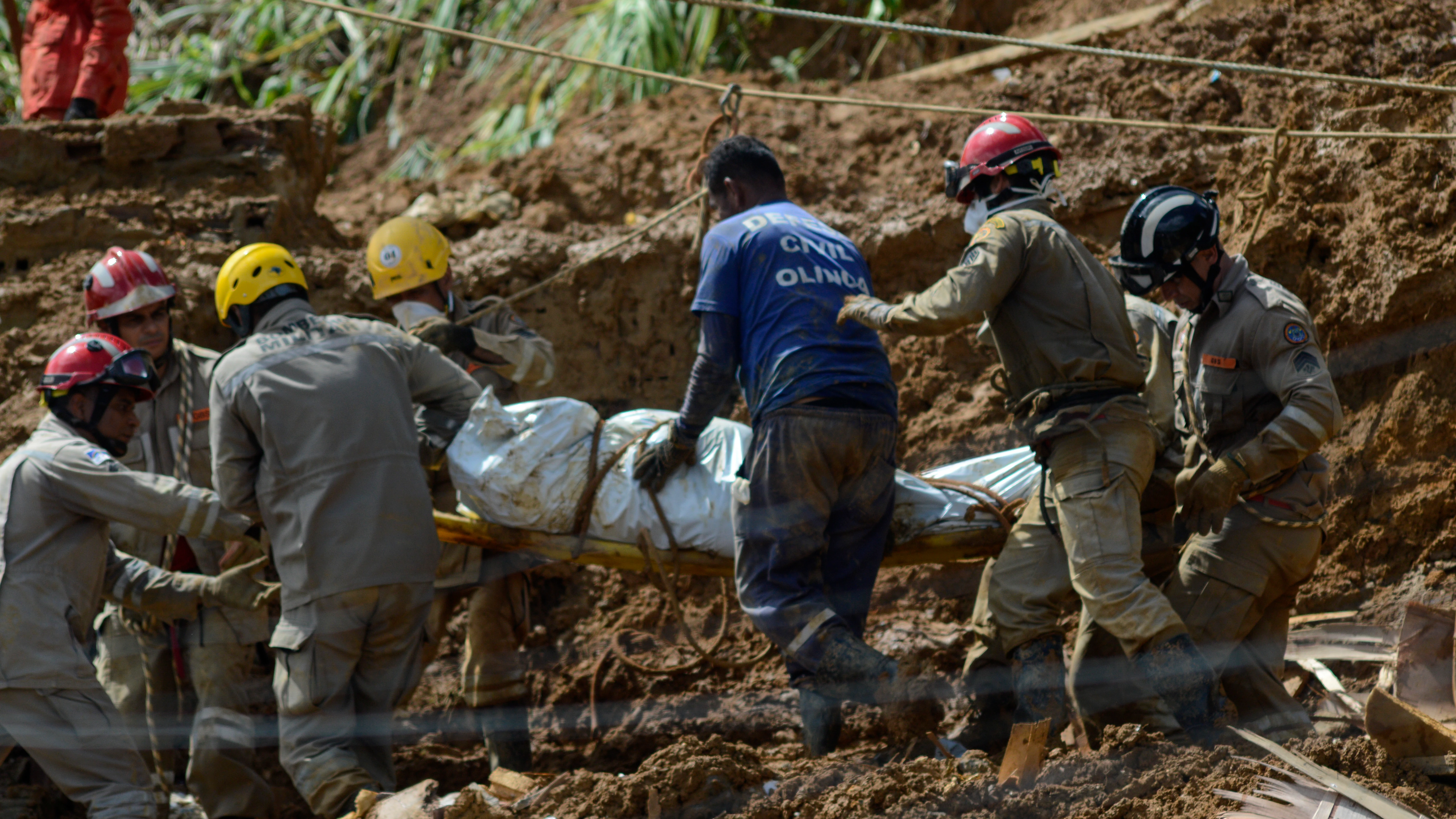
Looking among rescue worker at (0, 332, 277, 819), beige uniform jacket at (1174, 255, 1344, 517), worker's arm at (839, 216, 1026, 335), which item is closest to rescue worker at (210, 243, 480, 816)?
rescue worker at (0, 332, 277, 819)

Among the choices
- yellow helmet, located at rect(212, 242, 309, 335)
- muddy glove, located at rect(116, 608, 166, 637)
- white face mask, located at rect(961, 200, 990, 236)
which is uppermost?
white face mask, located at rect(961, 200, 990, 236)

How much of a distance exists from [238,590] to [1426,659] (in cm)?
410

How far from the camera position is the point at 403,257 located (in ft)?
17.1

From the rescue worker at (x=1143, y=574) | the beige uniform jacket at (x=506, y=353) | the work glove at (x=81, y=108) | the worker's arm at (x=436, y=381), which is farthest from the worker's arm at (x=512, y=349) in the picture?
the work glove at (x=81, y=108)

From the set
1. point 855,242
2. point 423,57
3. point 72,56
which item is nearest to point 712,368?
point 855,242

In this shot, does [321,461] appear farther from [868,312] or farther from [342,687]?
[868,312]

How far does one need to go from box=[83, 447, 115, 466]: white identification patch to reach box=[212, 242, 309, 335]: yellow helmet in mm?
646

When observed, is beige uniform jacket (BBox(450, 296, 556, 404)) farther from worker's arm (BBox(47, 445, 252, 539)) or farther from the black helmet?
the black helmet

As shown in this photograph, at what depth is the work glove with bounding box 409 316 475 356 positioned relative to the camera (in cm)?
494

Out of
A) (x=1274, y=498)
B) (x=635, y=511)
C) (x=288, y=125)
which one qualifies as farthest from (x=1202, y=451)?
(x=288, y=125)

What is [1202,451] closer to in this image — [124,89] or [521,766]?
[521,766]

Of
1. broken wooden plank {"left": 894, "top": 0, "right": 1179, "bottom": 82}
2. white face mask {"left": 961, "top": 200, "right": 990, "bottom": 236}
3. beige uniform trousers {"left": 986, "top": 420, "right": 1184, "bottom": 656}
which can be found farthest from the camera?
→ broken wooden plank {"left": 894, "top": 0, "right": 1179, "bottom": 82}

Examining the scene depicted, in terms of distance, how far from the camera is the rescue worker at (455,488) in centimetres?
500

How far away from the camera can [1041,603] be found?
13.1ft
